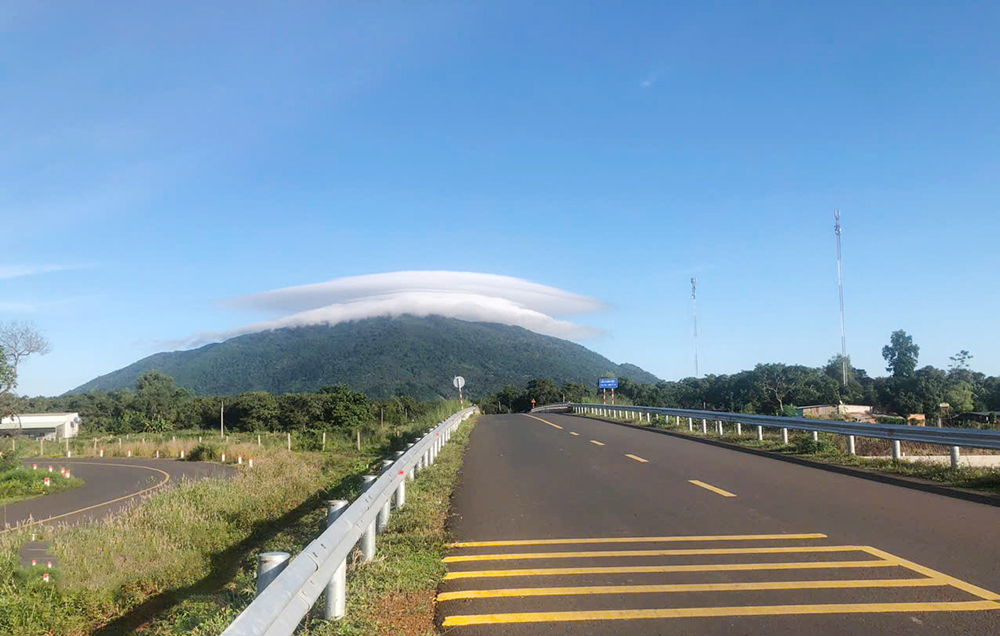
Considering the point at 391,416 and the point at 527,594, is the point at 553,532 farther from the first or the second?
the point at 391,416

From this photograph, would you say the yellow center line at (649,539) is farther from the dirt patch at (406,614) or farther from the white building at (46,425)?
the white building at (46,425)

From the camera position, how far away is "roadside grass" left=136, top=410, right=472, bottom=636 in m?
5.22

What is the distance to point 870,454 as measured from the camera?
19172 mm

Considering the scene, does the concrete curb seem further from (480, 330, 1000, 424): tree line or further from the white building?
the white building

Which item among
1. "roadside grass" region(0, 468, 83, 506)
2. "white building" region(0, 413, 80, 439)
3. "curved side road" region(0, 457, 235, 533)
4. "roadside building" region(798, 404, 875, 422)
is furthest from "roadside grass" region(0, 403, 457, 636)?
"white building" region(0, 413, 80, 439)

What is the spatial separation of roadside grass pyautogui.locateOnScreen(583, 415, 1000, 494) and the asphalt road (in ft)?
4.48

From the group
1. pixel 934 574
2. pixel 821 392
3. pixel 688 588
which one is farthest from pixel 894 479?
pixel 821 392

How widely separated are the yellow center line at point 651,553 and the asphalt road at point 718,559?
0.03 metres

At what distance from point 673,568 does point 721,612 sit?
1.32 metres

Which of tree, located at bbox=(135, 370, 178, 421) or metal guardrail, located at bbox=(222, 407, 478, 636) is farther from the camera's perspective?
tree, located at bbox=(135, 370, 178, 421)

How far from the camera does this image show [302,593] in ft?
14.2

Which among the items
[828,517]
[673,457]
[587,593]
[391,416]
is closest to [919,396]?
[391,416]

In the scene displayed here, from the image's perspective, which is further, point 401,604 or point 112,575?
point 112,575

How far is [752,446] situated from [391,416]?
70.6 m
